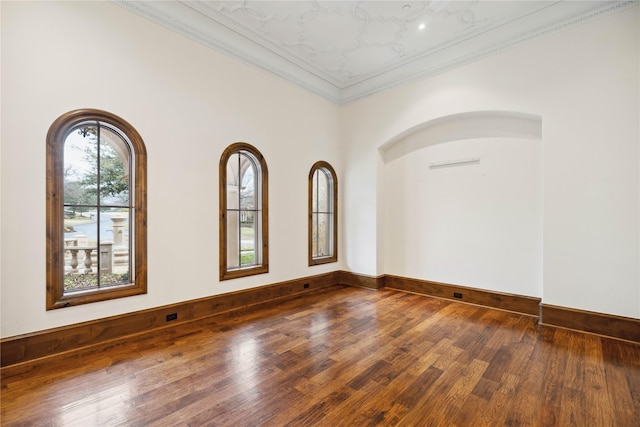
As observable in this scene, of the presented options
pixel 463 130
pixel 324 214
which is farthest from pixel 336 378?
pixel 463 130

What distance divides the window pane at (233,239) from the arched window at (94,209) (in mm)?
1107

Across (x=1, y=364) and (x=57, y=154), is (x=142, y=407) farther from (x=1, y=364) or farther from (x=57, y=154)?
(x=57, y=154)

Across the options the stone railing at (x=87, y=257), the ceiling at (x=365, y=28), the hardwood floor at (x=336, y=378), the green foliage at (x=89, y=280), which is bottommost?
the hardwood floor at (x=336, y=378)

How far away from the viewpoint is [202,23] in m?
3.53

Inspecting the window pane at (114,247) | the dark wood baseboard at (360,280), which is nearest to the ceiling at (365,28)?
the window pane at (114,247)

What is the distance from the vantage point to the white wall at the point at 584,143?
3.06 meters

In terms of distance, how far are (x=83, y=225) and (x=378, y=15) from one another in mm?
4151

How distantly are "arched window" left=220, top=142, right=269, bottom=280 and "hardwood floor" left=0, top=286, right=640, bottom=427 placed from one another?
91 centimetres

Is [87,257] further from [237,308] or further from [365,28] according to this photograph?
[365,28]

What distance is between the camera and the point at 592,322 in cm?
320

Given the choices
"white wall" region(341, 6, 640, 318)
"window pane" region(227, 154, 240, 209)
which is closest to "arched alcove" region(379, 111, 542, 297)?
"white wall" region(341, 6, 640, 318)

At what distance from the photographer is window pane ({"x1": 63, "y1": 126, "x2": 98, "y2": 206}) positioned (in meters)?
2.80

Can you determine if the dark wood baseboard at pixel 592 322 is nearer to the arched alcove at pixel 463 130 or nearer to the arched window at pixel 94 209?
the arched alcove at pixel 463 130

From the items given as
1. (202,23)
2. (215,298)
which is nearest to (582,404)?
(215,298)
